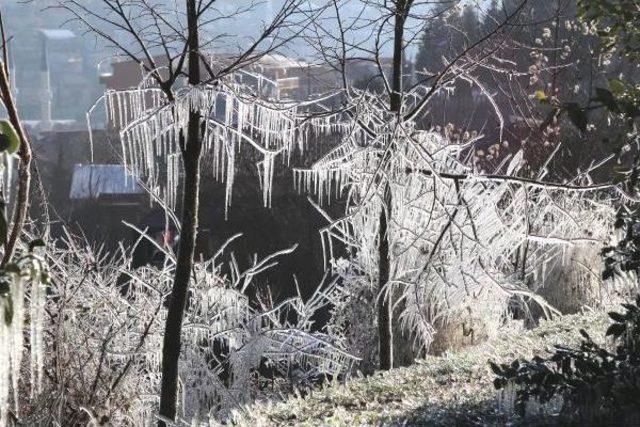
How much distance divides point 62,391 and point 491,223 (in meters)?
3.96

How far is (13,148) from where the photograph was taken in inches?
90.2

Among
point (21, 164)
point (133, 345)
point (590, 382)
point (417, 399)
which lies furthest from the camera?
point (133, 345)

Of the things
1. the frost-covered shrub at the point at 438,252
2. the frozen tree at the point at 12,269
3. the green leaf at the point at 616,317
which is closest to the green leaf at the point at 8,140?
the frozen tree at the point at 12,269

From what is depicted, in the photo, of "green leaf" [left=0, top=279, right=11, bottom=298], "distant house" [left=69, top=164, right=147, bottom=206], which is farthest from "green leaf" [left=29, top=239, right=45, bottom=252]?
"distant house" [left=69, top=164, right=147, bottom=206]

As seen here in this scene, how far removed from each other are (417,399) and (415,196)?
2945 millimetres

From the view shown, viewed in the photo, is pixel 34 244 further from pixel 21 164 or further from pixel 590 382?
pixel 590 382

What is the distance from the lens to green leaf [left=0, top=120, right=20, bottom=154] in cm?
228

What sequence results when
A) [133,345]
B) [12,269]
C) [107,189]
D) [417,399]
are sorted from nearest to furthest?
[12,269] → [417,399] → [133,345] → [107,189]

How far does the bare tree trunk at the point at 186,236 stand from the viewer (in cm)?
474

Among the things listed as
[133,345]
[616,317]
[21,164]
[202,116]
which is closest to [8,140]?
[21,164]

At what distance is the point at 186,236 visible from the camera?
15.7ft

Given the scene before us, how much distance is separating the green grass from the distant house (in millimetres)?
21488

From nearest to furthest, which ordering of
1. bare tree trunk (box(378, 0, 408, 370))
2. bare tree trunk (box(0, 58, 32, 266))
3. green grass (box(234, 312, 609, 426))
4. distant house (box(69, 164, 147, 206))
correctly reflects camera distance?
bare tree trunk (box(0, 58, 32, 266)) < green grass (box(234, 312, 609, 426)) < bare tree trunk (box(378, 0, 408, 370)) < distant house (box(69, 164, 147, 206))

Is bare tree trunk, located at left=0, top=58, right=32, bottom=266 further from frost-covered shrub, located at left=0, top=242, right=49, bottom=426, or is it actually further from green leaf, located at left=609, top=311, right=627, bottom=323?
green leaf, located at left=609, top=311, right=627, bottom=323
